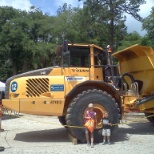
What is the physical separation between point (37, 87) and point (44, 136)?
7.16 ft

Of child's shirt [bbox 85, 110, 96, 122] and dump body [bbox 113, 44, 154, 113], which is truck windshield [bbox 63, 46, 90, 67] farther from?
child's shirt [bbox 85, 110, 96, 122]

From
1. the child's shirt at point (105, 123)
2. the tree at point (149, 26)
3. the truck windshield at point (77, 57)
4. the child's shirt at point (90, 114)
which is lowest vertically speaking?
the child's shirt at point (105, 123)

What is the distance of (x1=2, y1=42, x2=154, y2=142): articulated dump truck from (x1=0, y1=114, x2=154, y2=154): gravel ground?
0.69 metres

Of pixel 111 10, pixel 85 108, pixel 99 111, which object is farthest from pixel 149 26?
pixel 85 108

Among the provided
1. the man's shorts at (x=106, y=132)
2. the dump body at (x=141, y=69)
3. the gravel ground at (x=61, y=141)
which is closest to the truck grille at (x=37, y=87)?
the gravel ground at (x=61, y=141)

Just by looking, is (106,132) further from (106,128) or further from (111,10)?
(111,10)

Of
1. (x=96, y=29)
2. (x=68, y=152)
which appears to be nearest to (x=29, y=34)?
(x=96, y=29)

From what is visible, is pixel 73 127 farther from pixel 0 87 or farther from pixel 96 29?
pixel 96 29

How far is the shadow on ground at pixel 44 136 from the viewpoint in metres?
12.1

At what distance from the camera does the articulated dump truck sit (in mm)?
11297

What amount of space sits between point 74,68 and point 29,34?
30.6 meters

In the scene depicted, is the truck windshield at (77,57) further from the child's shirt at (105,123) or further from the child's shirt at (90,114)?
the child's shirt at (105,123)

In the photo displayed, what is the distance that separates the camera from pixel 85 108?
11359mm

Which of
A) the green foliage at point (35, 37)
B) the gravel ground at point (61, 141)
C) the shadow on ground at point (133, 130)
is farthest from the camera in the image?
the green foliage at point (35, 37)
